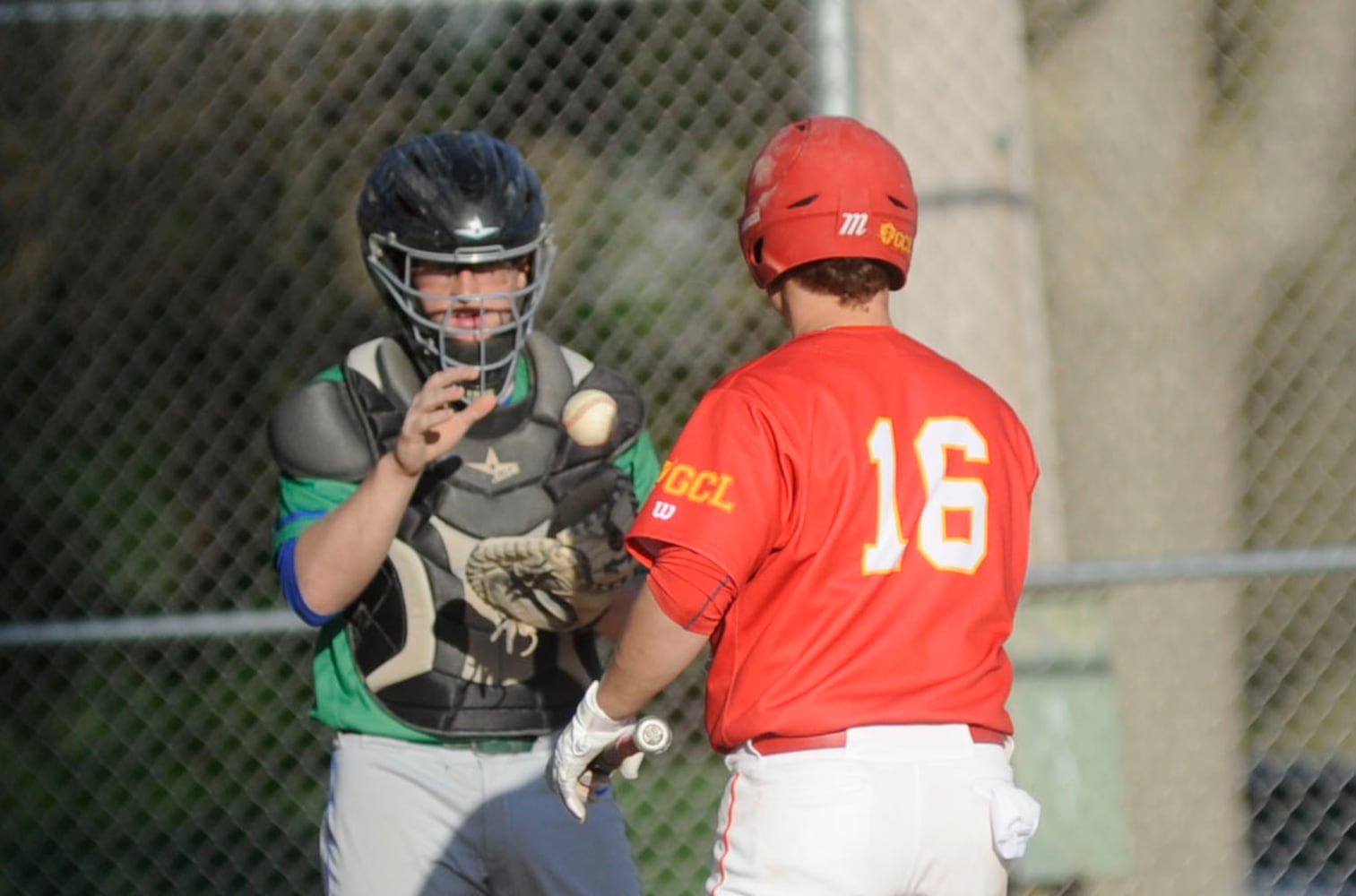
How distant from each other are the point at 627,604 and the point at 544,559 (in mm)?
244

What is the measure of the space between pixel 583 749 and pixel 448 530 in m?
0.75

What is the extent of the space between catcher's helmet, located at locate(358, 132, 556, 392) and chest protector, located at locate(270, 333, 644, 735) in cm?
14

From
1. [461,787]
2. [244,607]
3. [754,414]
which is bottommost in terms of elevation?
[244,607]

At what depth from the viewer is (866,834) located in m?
2.40

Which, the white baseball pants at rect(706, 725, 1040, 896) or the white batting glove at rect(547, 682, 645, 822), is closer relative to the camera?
the white baseball pants at rect(706, 725, 1040, 896)

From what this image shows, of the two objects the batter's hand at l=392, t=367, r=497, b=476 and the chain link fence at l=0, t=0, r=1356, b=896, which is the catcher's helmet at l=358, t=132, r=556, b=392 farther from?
the chain link fence at l=0, t=0, r=1356, b=896

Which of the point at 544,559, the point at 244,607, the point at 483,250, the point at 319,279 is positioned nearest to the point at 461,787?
the point at 544,559

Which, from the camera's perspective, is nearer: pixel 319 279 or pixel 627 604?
pixel 627 604

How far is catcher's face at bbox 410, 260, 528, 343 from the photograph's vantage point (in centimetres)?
317

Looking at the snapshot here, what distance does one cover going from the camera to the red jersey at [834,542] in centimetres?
246

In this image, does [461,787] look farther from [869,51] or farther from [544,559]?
[869,51]

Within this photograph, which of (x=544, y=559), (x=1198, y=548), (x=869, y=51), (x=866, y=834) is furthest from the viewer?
(x=1198, y=548)

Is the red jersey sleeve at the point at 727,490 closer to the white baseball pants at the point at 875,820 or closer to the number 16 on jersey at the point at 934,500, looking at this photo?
the number 16 on jersey at the point at 934,500

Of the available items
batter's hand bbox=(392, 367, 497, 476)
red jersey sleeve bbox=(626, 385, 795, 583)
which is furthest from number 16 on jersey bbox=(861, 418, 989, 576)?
batter's hand bbox=(392, 367, 497, 476)
